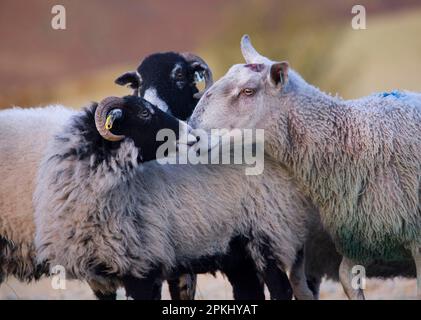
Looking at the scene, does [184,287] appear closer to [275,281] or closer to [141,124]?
[275,281]

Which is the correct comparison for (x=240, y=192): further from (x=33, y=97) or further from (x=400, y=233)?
(x=33, y=97)

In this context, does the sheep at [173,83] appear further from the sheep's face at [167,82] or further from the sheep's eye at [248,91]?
the sheep's eye at [248,91]

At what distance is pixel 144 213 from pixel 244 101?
44.4 inches

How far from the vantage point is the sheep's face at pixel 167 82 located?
290 inches

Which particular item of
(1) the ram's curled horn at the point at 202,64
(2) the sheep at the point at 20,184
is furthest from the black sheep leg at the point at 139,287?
(1) the ram's curled horn at the point at 202,64

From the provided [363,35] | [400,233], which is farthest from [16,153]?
[363,35]

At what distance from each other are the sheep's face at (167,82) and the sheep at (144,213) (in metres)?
1.11

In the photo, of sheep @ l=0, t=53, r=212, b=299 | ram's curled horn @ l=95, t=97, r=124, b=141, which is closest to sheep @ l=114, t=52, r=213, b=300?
sheep @ l=0, t=53, r=212, b=299

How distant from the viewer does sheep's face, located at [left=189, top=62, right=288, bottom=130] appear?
6148mm

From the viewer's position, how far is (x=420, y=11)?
3559 centimetres

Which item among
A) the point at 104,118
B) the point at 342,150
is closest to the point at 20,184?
the point at 104,118

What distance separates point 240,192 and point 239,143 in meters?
0.42

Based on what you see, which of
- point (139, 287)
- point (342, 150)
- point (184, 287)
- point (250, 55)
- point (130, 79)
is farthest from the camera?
point (130, 79)

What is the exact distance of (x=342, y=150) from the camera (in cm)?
631
